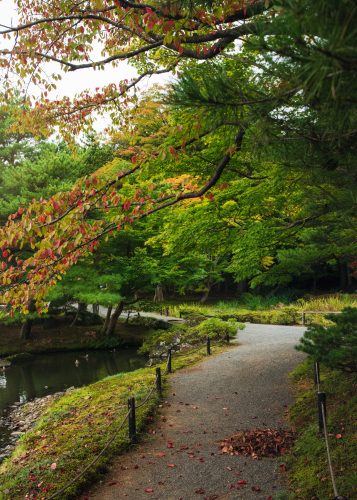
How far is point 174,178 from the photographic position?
9469mm

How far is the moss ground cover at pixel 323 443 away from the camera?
458cm

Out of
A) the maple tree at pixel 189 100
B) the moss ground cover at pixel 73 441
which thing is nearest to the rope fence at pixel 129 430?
the moss ground cover at pixel 73 441

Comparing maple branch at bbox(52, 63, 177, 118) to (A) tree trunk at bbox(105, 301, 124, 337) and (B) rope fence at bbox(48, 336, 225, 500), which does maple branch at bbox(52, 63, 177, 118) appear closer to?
(B) rope fence at bbox(48, 336, 225, 500)

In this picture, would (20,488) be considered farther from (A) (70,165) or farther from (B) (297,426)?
(A) (70,165)

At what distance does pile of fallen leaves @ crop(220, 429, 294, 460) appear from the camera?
596 cm

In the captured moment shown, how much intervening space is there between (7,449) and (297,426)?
6043 millimetres

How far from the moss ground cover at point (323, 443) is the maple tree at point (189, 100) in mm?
3580

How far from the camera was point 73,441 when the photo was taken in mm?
6871

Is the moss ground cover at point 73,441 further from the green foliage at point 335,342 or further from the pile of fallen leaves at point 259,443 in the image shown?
the green foliage at point 335,342

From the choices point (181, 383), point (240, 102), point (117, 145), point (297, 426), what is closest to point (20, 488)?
point (297, 426)

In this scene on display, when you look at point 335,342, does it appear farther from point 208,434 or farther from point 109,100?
point 109,100

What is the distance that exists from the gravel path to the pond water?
15.5 ft

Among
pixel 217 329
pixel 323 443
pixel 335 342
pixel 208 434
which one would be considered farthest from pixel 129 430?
pixel 217 329

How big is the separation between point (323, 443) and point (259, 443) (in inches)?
43.9
